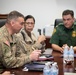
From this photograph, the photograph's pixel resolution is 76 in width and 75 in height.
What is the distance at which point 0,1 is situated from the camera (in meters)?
5.60

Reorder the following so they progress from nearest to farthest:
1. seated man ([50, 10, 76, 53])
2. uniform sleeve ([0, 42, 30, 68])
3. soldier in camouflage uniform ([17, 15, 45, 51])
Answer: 1. uniform sleeve ([0, 42, 30, 68])
2. soldier in camouflage uniform ([17, 15, 45, 51])
3. seated man ([50, 10, 76, 53])

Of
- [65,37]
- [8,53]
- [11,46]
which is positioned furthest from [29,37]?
[8,53]

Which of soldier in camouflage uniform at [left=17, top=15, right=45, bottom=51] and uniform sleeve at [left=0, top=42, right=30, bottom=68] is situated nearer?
uniform sleeve at [left=0, top=42, right=30, bottom=68]

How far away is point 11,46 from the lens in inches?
85.8

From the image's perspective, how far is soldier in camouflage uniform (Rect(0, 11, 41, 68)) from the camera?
203 cm

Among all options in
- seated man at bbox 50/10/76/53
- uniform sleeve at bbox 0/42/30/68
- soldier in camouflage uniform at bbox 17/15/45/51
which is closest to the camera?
uniform sleeve at bbox 0/42/30/68

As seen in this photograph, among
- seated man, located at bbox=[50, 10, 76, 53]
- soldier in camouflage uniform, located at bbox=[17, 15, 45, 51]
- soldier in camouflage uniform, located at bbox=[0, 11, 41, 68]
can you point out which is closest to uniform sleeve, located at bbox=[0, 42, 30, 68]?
soldier in camouflage uniform, located at bbox=[0, 11, 41, 68]

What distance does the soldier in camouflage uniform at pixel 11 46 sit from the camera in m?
2.03

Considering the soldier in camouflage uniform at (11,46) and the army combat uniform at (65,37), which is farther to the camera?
the army combat uniform at (65,37)

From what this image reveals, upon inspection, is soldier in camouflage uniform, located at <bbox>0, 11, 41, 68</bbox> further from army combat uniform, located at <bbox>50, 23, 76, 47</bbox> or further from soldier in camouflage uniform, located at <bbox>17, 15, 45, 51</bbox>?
army combat uniform, located at <bbox>50, 23, 76, 47</bbox>

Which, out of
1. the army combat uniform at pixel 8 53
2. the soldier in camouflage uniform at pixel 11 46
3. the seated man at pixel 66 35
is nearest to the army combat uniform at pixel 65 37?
the seated man at pixel 66 35

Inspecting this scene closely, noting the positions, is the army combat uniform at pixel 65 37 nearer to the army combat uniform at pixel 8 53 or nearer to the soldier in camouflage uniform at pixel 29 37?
the soldier in camouflage uniform at pixel 29 37

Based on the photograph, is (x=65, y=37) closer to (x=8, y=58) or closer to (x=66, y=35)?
(x=66, y=35)

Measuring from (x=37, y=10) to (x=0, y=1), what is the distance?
1.06m
